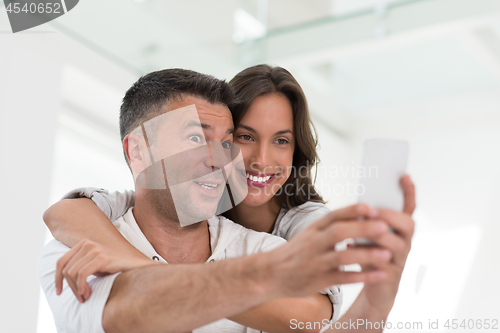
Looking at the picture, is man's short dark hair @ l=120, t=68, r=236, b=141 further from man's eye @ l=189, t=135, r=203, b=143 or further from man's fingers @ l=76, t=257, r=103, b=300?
man's fingers @ l=76, t=257, r=103, b=300

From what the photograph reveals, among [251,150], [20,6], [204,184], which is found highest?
[20,6]

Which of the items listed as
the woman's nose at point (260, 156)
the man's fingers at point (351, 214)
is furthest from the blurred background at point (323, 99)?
the man's fingers at point (351, 214)

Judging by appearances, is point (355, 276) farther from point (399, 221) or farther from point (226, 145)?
point (226, 145)

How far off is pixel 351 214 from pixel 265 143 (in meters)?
1.00

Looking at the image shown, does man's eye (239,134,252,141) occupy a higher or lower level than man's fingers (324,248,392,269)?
higher

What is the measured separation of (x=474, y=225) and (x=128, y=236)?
426 cm

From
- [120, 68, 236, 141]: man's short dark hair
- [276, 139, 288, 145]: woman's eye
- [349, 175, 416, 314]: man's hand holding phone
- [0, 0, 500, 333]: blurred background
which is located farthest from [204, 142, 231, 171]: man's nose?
[0, 0, 500, 333]: blurred background

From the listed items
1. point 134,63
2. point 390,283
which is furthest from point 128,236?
point 134,63

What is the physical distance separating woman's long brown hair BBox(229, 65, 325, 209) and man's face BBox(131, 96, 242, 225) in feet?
0.82

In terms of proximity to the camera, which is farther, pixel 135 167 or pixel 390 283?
pixel 135 167

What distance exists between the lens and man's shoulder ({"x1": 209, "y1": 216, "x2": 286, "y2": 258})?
1.38 meters

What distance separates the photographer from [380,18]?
320 cm

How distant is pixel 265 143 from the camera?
63.7 inches

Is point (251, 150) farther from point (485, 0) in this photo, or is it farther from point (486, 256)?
point (486, 256)
